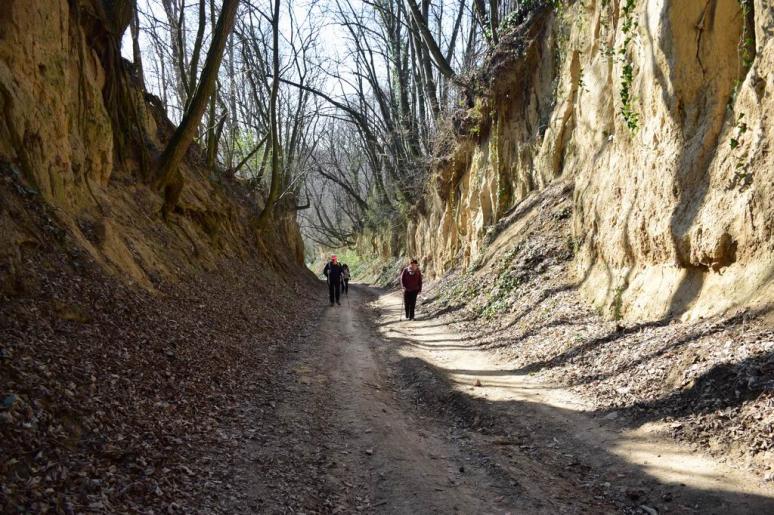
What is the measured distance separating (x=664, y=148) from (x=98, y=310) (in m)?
8.58

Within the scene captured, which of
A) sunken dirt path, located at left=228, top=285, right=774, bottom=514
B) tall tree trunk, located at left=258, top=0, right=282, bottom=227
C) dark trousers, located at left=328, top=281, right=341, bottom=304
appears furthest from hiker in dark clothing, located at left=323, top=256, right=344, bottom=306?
sunken dirt path, located at left=228, top=285, right=774, bottom=514

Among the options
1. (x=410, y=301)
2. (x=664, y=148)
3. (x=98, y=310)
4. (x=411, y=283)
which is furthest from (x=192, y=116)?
(x=664, y=148)

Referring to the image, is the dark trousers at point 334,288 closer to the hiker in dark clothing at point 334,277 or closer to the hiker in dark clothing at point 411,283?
the hiker in dark clothing at point 334,277

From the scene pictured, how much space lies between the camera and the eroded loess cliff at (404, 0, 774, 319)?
6090mm

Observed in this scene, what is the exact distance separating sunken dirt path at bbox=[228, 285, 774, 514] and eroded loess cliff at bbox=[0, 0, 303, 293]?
315 centimetres

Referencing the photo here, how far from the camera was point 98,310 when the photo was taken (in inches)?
225

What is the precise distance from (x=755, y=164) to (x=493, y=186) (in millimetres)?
12430

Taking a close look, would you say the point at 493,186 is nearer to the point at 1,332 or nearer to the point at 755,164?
the point at 755,164

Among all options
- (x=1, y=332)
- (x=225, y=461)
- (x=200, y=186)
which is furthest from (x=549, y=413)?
(x=200, y=186)

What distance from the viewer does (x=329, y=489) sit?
409 centimetres

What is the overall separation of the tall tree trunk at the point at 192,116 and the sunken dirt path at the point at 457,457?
19.9ft

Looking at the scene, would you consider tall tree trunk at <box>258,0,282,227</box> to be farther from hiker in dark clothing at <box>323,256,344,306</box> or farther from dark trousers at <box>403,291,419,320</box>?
dark trousers at <box>403,291,419,320</box>

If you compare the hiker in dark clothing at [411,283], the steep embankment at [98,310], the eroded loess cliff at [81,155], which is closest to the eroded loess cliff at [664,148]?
the hiker in dark clothing at [411,283]

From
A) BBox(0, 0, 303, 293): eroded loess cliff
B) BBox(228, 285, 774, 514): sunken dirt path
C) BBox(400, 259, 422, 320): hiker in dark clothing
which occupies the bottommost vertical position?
BBox(228, 285, 774, 514): sunken dirt path
